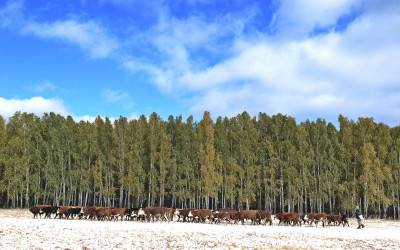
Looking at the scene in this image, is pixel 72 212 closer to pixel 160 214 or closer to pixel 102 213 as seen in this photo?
pixel 102 213

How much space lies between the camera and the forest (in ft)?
192

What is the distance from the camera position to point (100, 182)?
60375mm

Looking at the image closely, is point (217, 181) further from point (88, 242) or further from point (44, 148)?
point (88, 242)

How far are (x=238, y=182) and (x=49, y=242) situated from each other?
47.4 meters

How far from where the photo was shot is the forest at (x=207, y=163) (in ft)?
192

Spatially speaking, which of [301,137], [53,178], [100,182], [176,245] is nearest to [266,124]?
[301,137]

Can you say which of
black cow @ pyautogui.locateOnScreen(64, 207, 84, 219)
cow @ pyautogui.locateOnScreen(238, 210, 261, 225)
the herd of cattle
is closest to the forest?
the herd of cattle

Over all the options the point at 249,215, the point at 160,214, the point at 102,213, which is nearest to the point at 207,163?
the point at 249,215

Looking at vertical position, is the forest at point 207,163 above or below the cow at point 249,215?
above

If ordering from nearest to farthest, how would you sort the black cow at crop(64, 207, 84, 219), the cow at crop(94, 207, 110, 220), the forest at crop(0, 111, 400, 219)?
the cow at crop(94, 207, 110, 220)
the black cow at crop(64, 207, 84, 219)
the forest at crop(0, 111, 400, 219)

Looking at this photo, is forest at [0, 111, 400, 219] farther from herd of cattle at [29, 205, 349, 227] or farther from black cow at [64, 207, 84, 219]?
black cow at [64, 207, 84, 219]

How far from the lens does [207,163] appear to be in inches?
2365

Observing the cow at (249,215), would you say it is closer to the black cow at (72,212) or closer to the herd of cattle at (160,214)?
the herd of cattle at (160,214)

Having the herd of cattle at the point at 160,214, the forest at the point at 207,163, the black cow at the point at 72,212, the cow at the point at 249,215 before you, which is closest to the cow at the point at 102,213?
the herd of cattle at the point at 160,214
